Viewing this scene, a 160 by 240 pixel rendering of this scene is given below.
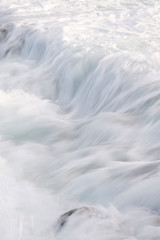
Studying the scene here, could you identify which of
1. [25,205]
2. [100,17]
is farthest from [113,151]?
[100,17]

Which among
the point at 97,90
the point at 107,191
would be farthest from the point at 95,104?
the point at 107,191

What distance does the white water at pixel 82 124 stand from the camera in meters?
3.03

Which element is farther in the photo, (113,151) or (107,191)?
(113,151)

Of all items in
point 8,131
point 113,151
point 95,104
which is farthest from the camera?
point 95,104

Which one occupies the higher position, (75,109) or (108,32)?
(108,32)

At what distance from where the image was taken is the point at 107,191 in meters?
→ 3.34

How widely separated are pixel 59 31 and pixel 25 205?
4.64 m

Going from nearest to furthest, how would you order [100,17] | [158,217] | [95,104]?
[158,217] → [95,104] → [100,17]

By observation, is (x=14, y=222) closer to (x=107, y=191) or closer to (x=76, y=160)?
(x=107, y=191)

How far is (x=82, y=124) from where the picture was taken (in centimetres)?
485

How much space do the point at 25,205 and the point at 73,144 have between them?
1222 mm

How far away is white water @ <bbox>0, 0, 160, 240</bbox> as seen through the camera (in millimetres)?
3025

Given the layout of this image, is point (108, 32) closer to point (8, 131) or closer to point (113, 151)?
point (8, 131)

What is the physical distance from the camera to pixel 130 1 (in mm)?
9602
